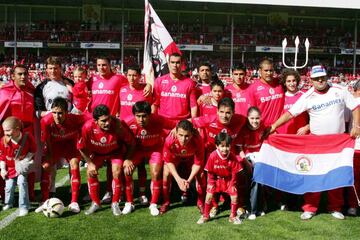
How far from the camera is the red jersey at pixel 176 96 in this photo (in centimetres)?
611

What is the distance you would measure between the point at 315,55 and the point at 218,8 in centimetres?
885

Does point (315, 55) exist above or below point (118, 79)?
above

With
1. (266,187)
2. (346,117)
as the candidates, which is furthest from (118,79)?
(346,117)

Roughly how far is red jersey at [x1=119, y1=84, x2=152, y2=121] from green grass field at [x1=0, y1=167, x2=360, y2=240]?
4.93ft

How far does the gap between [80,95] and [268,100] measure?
9.41 ft

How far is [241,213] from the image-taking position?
5297 mm

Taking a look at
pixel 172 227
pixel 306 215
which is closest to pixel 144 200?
pixel 172 227

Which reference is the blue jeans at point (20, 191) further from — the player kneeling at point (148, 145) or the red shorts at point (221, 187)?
the red shorts at point (221, 187)

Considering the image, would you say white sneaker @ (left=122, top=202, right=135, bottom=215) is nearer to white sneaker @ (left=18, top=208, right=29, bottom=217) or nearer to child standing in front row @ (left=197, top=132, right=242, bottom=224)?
child standing in front row @ (left=197, top=132, right=242, bottom=224)

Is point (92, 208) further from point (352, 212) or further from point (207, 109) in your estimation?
point (352, 212)

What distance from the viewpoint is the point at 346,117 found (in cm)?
555

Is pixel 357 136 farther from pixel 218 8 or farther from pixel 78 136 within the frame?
pixel 218 8

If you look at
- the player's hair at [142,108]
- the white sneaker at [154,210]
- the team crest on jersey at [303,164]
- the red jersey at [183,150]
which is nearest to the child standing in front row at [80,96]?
the player's hair at [142,108]

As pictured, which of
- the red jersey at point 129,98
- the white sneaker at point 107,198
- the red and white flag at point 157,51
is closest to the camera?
the white sneaker at point 107,198
